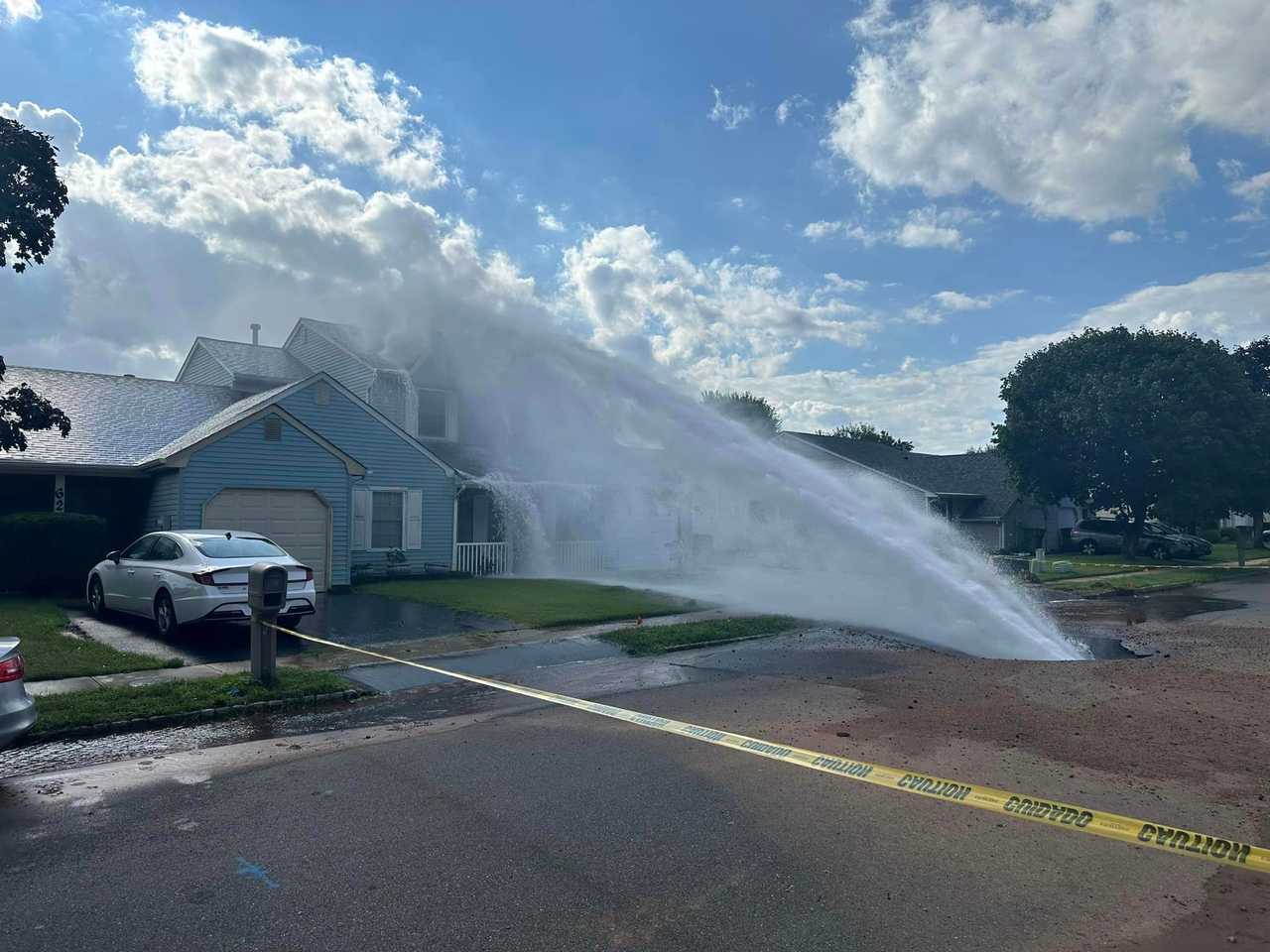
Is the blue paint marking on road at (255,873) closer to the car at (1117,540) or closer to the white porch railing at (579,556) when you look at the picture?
the white porch railing at (579,556)

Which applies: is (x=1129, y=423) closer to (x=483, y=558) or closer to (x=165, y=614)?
(x=483, y=558)

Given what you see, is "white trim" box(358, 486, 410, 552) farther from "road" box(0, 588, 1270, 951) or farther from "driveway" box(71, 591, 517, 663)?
"road" box(0, 588, 1270, 951)

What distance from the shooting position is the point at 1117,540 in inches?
1658

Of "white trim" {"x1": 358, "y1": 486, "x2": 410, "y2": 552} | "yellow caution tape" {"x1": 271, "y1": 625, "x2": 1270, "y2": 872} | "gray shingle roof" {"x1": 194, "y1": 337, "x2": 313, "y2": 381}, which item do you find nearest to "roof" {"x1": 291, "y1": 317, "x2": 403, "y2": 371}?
"gray shingle roof" {"x1": 194, "y1": 337, "x2": 313, "y2": 381}

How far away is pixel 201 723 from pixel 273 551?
5326 millimetres

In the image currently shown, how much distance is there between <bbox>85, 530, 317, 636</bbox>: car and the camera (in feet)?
39.1

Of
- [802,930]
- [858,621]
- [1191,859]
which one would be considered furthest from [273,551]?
[1191,859]

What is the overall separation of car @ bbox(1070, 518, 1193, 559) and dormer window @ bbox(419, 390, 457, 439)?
31.6m

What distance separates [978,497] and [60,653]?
41700mm

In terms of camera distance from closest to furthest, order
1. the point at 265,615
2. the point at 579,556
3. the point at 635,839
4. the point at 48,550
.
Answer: the point at 635,839 < the point at 265,615 < the point at 48,550 < the point at 579,556

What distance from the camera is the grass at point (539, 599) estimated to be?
15266mm

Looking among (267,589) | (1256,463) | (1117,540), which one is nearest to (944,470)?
(1117,540)

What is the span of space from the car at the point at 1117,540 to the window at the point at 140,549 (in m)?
40.1

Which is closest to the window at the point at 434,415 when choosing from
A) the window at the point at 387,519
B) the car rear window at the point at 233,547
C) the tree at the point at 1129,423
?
the window at the point at 387,519
